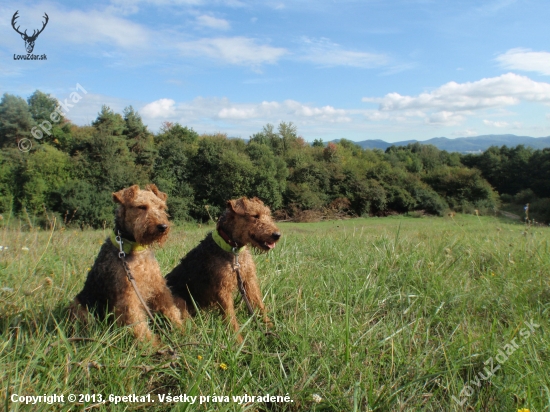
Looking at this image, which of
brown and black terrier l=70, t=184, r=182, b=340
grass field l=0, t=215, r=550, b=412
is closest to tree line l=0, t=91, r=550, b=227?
grass field l=0, t=215, r=550, b=412

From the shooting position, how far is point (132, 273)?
3.13m

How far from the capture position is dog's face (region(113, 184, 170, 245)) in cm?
311

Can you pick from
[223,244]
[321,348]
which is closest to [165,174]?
[223,244]

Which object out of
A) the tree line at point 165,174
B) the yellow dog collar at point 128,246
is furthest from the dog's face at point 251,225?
the tree line at point 165,174

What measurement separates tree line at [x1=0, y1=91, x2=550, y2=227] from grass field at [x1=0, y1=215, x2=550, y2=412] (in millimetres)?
14004

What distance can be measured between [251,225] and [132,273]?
3.92ft

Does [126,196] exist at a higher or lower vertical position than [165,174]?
higher

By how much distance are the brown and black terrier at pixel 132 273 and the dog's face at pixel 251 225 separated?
724 millimetres

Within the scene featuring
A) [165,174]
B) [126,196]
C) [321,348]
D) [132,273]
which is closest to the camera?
[321,348]

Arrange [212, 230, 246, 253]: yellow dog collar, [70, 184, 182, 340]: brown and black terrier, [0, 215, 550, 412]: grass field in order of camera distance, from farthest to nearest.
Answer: [212, 230, 246, 253]: yellow dog collar < [70, 184, 182, 340]: brown and black terrier < [0, 215, 550, 412]: grass field

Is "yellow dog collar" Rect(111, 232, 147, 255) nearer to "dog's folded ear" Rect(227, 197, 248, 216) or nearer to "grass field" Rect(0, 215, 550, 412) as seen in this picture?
"grass field" Rect(0, 215, 550, 412)

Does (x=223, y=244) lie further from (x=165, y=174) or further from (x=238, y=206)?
(x=165, y=174)

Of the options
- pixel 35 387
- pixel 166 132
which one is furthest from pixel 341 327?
pixel 166 132

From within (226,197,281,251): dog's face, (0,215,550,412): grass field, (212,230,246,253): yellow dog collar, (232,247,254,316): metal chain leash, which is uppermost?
(226,197,281,251): dog's face
